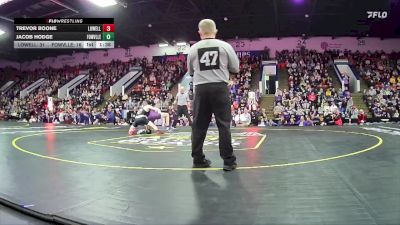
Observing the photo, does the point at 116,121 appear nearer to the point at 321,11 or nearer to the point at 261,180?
the point at 321,11

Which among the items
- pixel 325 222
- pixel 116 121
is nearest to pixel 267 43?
pixel 116 121

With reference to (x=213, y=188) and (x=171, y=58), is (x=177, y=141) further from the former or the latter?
(x=171, y=58)

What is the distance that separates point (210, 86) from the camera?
3.70m

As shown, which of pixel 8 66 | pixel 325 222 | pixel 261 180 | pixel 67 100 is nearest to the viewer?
pixel 325 222

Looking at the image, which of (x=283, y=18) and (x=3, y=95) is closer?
(x=283, y=18)

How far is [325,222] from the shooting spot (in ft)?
6.48

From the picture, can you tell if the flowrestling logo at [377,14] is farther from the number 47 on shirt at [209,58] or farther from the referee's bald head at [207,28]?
the number 47 on shirt at [209,58]

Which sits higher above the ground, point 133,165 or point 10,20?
point 10,20

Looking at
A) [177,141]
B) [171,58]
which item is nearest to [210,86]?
[177,141]

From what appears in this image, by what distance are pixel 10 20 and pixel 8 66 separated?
55.5ft
